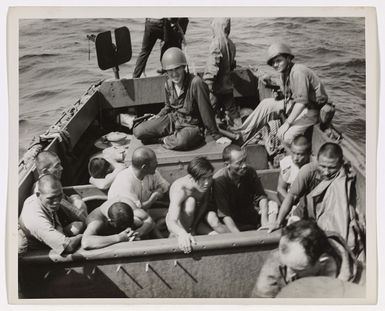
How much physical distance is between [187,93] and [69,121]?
109cm

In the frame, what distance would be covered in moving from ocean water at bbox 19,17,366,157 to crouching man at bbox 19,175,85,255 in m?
0.55

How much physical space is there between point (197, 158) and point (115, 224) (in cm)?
90

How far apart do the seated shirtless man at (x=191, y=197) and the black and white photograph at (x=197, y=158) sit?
1cm

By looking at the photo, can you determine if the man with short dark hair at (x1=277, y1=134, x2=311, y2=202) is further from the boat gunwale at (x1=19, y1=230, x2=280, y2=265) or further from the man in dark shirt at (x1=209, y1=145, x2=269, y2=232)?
the boat gunwale at (x1=19, y1=230, x2=280, y2=265)

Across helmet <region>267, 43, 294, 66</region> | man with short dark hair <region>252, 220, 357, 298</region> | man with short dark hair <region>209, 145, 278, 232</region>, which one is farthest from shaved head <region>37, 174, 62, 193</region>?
helmet <region>267, 43, 294, 66</region>

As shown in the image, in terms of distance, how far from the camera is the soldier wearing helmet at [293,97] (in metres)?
5.99

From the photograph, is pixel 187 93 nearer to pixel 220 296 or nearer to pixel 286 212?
pixel 286 212

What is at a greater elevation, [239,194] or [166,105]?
[166,105]

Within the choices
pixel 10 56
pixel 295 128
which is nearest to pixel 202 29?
pixel 295 128

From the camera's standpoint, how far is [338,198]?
18.6 feet

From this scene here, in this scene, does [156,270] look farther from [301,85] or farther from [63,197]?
[301,85]

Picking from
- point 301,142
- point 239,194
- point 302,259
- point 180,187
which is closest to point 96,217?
point 180,187

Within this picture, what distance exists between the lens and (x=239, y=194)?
18.6ft

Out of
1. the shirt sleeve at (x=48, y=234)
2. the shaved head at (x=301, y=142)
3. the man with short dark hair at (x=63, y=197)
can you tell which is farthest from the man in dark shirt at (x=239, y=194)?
the shirt sleeve at (x=48, y=234)
